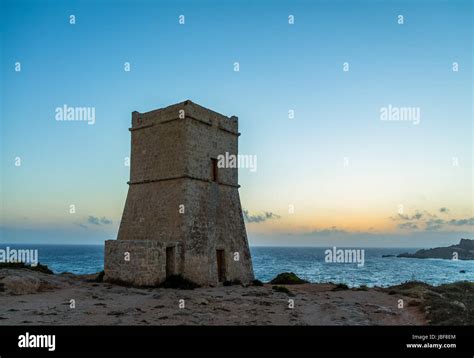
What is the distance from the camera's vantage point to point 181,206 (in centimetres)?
1930

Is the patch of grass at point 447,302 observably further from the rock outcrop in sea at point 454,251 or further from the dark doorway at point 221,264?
the rock outcrop in sea at point 454,251

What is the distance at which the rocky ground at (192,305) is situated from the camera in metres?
11.5

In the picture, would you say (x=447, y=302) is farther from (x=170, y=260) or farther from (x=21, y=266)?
(x=21, y=266)

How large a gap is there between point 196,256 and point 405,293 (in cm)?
1014

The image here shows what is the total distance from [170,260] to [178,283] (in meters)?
1.25

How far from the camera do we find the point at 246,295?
54.6 ft

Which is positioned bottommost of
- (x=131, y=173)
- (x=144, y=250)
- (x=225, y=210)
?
(x=144, y=250)

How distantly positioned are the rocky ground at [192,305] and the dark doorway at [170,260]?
61.8 inches

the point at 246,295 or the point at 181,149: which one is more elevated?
the point at 181,149

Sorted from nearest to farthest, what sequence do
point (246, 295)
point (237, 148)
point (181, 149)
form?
1. point (246, 295)
2. point (181, 149)
3. point (237, 148)

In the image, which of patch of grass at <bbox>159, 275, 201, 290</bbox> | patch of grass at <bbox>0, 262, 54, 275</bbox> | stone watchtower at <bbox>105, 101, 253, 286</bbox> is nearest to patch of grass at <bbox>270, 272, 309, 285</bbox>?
stone watchtower at <bbox>105, 101, 253, 286</bbox>
